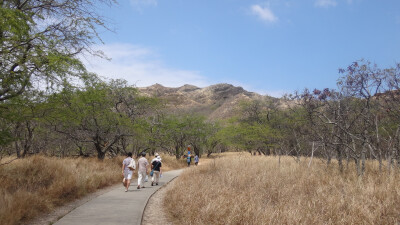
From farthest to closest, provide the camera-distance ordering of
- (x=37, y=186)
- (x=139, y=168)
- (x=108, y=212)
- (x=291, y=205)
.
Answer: (x=139, y=168) < (x=37, y=186) < (x=108, y=212) < (x=291, y=205)

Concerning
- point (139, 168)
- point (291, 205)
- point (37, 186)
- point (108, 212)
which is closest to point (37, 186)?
point (37, 186)

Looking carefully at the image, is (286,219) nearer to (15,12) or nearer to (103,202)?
(103,202)

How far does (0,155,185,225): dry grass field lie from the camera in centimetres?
646

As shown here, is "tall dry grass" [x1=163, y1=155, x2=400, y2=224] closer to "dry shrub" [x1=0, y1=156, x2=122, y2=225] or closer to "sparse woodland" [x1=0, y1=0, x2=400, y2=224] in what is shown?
"sparse woodland" [x1=0, y1=0, x2=400, y2=224]

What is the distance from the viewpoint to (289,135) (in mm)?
29969

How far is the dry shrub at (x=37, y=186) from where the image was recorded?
6.47 metres

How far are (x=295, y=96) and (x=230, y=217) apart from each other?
31.5ft

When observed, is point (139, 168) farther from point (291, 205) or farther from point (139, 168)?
point (291, 205)

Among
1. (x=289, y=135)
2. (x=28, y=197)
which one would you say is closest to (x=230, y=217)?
(x=28, y=197)

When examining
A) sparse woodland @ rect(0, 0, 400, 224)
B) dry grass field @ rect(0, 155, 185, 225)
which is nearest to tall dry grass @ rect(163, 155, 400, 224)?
sparse woodland @ rect(0, 0, 400, 224)

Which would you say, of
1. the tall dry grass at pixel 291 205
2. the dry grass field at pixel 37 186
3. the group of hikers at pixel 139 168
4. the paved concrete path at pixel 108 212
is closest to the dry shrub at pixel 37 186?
the dry grass field at pixel 37 186

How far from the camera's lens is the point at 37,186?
9.12 m

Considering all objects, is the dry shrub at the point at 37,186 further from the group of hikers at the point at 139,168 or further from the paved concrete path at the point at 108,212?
the group of hikers at the point at 139,168

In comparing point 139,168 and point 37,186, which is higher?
point 139,168
